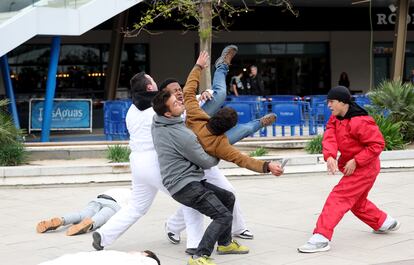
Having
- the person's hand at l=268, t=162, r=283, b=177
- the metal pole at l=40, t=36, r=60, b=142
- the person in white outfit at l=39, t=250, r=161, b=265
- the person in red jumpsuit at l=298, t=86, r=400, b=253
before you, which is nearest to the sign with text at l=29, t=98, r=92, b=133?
the metal pole at l=40, t=36, r=60, b=142

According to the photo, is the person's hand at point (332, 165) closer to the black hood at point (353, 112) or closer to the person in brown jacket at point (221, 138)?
the black hood at point (353, 112)

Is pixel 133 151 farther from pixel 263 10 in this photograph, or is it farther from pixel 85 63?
pixel 263 10

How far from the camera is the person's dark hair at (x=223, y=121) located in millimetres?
6441

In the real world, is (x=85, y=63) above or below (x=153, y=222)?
above

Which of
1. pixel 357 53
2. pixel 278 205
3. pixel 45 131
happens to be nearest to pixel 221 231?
pixel 278 205

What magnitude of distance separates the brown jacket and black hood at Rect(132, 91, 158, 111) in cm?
34

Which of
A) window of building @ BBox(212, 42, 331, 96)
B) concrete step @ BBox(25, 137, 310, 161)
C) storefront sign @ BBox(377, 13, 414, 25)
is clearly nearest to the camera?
concrete step @ BBox(25, 137, 310, 161)

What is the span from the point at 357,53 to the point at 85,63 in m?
12.7

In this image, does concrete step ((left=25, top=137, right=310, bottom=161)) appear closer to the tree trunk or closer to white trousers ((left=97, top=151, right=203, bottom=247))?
the tree trunk

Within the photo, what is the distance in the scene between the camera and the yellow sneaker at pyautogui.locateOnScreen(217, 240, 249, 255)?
700 cm

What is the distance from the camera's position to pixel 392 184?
11406mm

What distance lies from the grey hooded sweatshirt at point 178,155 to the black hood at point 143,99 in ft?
1.75

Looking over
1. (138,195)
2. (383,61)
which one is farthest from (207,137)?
(383,61)

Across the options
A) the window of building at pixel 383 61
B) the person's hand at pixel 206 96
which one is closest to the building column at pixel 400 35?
the window of building at pixel 383 61
